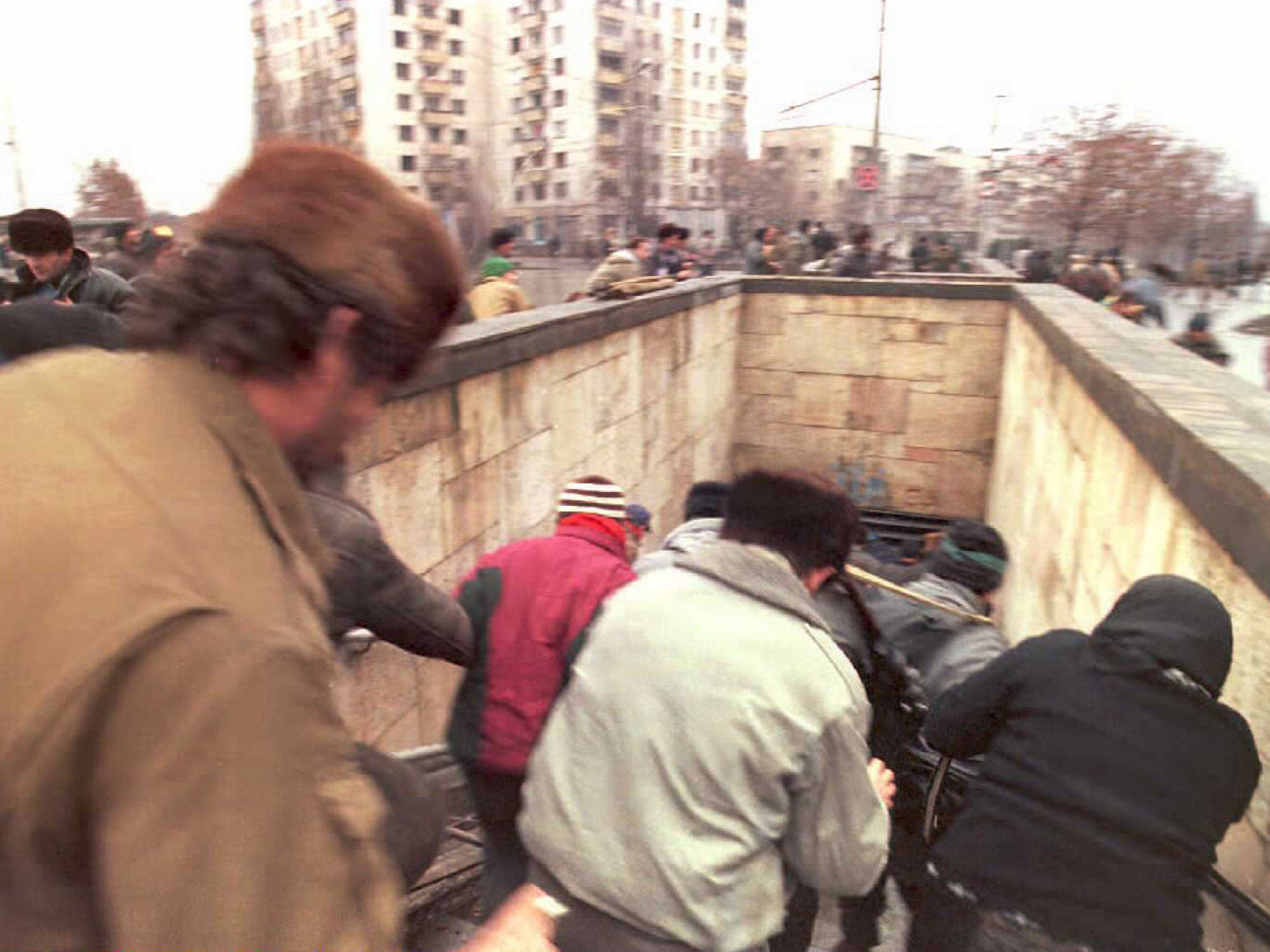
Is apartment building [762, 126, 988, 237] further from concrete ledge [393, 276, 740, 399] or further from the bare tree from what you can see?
concrete ledge [393, 276, 740, 399]

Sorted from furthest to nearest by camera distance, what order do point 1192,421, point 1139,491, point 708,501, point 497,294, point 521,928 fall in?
1. point 497,294
2. point 708,501
3. point 1139,491
4. point 1192,421
5. point 521,928

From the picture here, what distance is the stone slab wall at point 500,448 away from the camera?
146 inches

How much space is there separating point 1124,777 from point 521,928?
4.97 ft

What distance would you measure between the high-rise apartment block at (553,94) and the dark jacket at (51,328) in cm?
3654

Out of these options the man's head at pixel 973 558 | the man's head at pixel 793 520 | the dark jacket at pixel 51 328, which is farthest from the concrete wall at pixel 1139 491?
the dark jacket at pixel 51 328

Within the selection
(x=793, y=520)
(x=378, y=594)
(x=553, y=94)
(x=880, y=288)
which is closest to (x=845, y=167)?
(x=553, y=94)

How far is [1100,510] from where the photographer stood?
4.22m

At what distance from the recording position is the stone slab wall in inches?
146

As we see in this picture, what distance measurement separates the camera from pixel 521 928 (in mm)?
994

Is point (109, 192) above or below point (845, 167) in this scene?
below

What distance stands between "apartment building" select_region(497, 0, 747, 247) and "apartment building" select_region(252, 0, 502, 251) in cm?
354

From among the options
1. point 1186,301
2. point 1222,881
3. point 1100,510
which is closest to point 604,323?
point 1100,510

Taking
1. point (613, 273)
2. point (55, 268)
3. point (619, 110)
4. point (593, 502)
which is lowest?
point (593, 502)

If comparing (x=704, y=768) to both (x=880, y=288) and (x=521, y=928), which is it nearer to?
(x=521, y=928)
